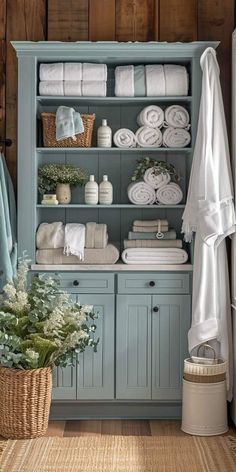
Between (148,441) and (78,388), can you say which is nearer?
(148,441)

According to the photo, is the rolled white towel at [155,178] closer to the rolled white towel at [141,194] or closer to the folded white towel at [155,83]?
the rolled white towel at [141,194]

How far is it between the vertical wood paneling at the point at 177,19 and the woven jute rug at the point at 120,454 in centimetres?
249

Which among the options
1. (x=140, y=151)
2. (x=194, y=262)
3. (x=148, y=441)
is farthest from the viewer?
(x=140, y=151)

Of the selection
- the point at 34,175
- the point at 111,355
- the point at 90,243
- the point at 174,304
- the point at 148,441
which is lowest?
the point at 148,441

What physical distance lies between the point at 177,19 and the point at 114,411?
8.15ft

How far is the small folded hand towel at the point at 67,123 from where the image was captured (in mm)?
4648

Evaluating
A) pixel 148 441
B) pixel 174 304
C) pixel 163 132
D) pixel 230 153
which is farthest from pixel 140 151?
pixel 148 441

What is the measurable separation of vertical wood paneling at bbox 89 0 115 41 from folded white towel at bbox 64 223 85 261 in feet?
4.21

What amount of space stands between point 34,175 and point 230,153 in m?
→ 1.19

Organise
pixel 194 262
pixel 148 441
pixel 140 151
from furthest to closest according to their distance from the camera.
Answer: pixel 140 151
pixel 194 262
pixel 148 441

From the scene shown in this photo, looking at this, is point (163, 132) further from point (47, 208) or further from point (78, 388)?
point (78, 388)

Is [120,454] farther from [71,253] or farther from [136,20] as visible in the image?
[136,20]

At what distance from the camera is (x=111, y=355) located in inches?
184

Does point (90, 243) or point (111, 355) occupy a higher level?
point (90, 243)
